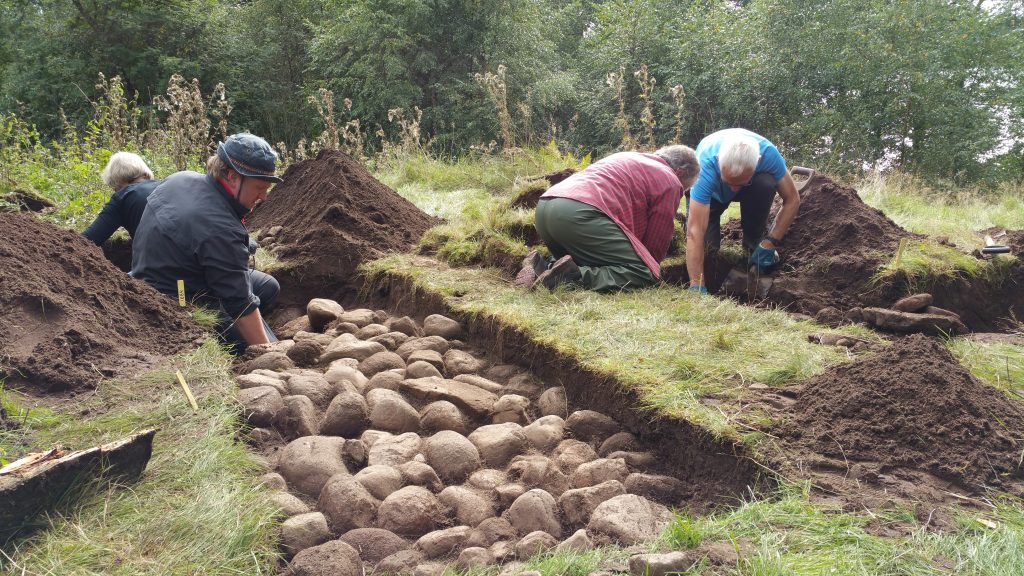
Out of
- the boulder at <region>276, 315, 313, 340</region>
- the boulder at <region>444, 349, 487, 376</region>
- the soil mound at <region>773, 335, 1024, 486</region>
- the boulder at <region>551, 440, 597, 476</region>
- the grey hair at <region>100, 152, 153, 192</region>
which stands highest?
the grey hair at <region>100, 152, 153, 192</region>

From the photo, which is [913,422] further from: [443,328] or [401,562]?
[443,328]

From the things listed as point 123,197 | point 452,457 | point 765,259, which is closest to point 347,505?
point 452,457

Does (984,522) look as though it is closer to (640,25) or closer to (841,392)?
(841,392)

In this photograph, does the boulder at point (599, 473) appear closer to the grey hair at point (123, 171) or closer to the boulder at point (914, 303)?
the boulder at point (914, 303)

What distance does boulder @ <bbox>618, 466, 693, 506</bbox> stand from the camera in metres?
2.85

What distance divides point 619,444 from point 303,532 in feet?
4.82

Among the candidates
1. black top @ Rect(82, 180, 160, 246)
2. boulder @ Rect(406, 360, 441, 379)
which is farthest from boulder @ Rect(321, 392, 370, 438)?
black top @ Rect(82, 180, 160, 246)

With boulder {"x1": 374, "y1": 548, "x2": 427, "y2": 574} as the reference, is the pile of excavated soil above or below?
above

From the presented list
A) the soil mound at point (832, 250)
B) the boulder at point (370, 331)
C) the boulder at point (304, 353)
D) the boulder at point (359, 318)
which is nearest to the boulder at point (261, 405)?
Result: the boulder at point (304, 353)

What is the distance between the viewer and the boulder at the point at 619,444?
10.7ft

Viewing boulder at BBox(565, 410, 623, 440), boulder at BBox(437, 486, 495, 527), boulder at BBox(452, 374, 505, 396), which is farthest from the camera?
boulder at BBox(452, 374, 505, 396)

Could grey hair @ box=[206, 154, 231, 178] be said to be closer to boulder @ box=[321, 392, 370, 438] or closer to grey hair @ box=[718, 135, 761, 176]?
boulder @ box=[321, 392, 370, 438]

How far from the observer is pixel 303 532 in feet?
8.04

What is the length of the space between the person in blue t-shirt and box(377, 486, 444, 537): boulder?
10.3 ft
